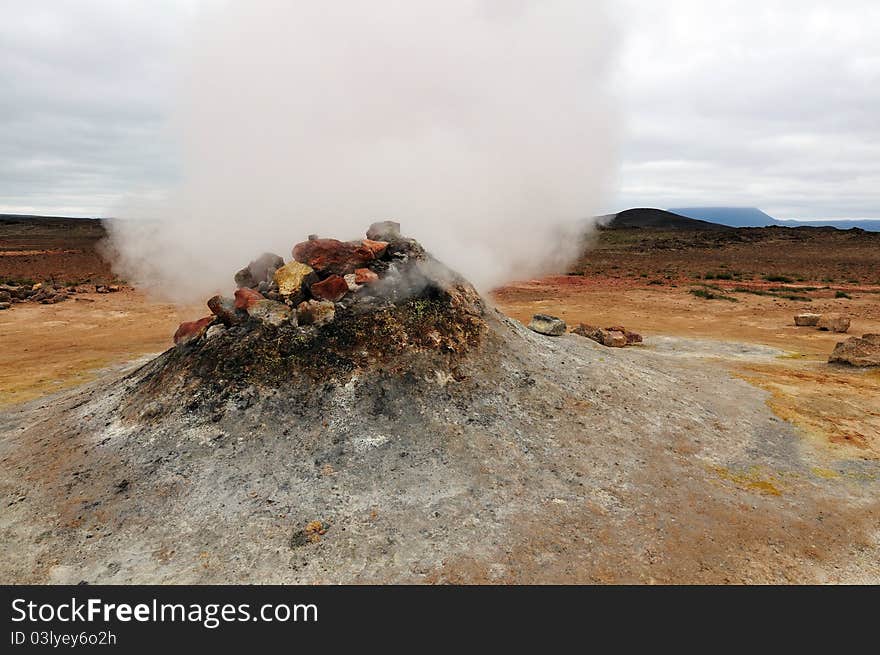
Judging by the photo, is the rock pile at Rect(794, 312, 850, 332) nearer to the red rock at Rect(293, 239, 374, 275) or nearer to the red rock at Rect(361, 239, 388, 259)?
the red rock at Rect(361, 239, 388, 259)

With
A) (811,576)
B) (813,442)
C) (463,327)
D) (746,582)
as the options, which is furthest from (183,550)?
(813,442)

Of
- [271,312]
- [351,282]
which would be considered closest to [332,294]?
[351,282]

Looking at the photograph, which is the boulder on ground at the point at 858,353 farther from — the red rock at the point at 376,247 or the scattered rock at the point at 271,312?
the scattered rock at the point at 271,312

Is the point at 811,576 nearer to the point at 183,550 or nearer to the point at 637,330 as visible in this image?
the point at 183,550

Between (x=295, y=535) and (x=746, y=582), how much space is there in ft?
11.5

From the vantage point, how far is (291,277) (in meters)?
6.85

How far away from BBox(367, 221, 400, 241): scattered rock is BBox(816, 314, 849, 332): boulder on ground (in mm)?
12905

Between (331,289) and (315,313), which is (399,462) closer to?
(315,313)

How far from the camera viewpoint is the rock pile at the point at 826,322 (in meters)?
14.5

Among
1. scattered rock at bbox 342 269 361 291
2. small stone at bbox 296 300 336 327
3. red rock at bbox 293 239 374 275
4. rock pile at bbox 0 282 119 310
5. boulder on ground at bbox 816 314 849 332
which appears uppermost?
red rock at bbox 293 239 374 275

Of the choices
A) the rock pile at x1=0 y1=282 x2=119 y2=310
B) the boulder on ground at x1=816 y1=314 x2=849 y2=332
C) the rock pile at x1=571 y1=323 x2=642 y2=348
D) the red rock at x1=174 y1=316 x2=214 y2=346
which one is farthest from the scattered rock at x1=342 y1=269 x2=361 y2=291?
the rock pile at x1=0 y1=282 x2=119 y2=310

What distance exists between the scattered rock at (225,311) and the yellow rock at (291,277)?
0.59 m

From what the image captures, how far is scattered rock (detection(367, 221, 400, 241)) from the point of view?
25.6 feet

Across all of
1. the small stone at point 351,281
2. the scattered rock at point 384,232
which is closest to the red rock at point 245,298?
the small stone at point 351,281
